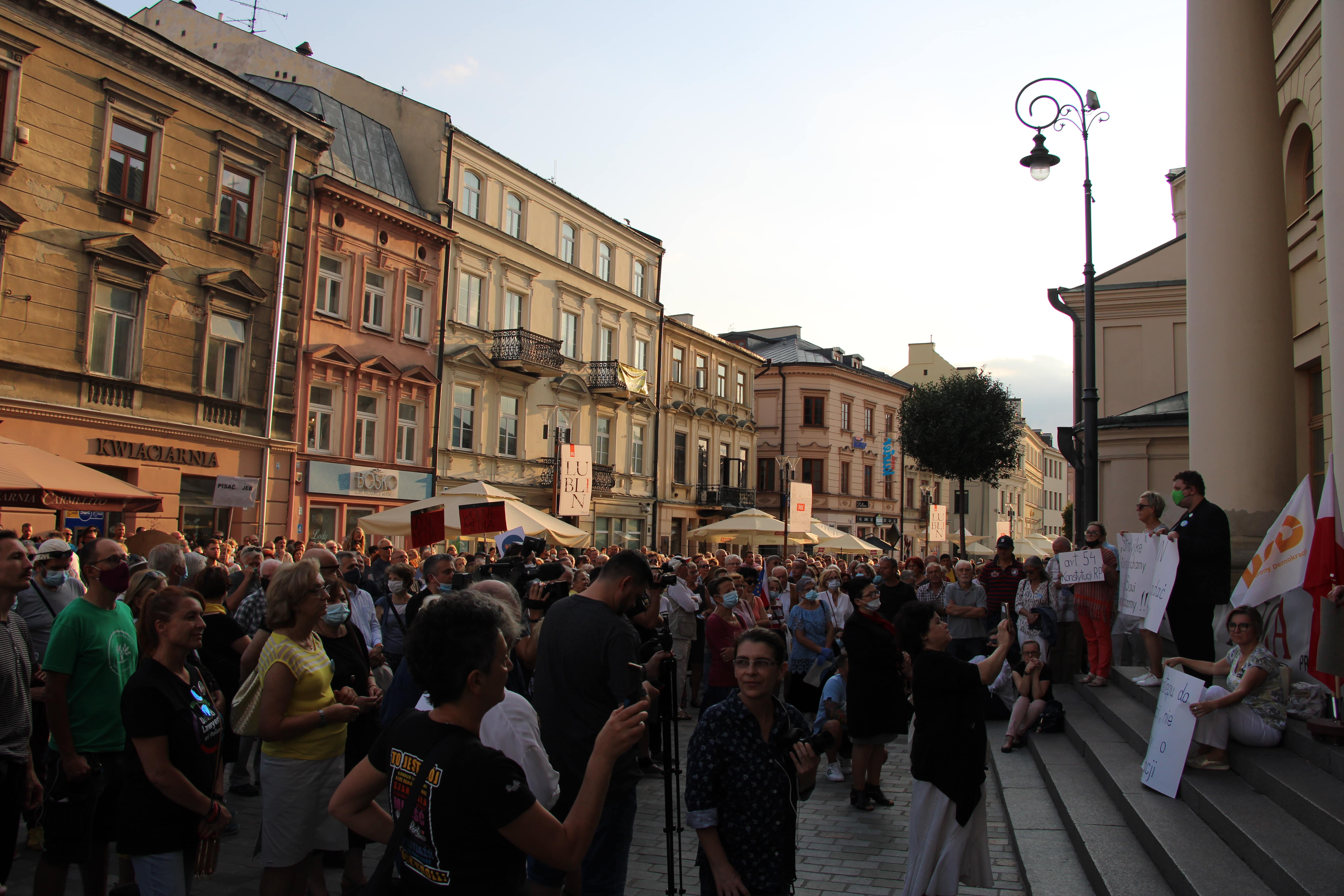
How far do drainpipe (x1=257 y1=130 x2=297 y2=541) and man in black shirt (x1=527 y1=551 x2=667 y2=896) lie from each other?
1872cm

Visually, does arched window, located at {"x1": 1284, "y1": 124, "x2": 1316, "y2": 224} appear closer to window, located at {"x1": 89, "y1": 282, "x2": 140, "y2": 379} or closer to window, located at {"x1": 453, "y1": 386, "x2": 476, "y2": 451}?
window, located at {"x1": 89, "y1": 282, "x2": 140, "y2": 379}

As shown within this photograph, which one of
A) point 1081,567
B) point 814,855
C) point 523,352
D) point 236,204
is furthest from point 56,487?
point 523,352

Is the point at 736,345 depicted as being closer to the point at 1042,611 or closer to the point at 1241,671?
the point at 1042,611

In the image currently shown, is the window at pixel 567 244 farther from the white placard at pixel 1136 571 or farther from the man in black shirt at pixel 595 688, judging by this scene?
the man in black shirt at pixel 595 688

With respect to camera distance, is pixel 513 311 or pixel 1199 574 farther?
pixel 513 311

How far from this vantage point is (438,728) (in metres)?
2.70

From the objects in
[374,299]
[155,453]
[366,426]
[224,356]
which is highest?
[374,299]

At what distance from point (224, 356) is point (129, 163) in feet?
14.4

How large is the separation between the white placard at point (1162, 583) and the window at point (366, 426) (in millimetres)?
20906

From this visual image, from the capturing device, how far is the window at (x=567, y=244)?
33.7 meters

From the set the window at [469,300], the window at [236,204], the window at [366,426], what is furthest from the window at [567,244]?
the window at [236,204]

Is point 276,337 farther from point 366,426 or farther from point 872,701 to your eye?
point 872,701

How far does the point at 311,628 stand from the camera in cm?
467

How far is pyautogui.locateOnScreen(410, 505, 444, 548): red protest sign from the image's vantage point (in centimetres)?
1407
